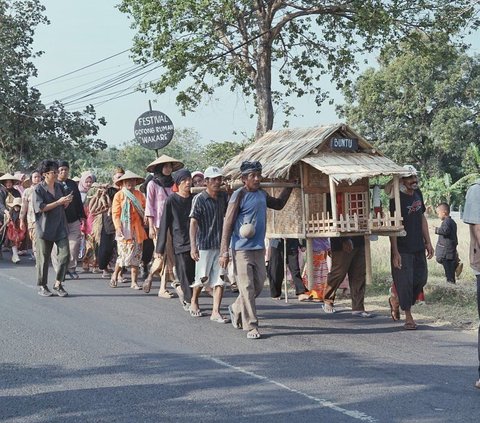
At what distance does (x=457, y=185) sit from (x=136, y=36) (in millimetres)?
28055

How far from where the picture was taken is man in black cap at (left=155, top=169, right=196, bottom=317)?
1132 centimetres

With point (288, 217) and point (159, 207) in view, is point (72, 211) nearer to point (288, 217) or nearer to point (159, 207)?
point (159, 207)

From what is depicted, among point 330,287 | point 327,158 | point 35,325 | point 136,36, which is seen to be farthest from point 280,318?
point 136,36

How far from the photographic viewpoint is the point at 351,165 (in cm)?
1088

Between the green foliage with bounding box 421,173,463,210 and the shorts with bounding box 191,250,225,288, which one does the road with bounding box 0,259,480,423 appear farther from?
the green foliage with bounding box 421,173,463,210

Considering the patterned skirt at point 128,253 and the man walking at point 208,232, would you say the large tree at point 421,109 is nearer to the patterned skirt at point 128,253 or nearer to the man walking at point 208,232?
the patterned skirt at point 128,253

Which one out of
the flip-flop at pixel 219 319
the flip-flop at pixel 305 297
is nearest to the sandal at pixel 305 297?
the flip-flop at pixel 305 297

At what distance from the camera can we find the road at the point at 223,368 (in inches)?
245

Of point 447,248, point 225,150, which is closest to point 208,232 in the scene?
point 447,248

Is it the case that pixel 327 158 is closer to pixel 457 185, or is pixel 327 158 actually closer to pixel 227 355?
pixel 227 355

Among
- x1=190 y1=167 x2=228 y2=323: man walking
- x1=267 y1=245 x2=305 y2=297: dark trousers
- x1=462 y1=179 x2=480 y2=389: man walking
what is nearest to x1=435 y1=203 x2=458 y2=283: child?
x1=267 y1=245 x2=305 y2=297: dark trousers

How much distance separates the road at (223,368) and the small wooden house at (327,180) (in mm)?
1166

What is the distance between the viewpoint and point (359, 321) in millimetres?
10516

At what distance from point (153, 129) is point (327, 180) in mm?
7625
